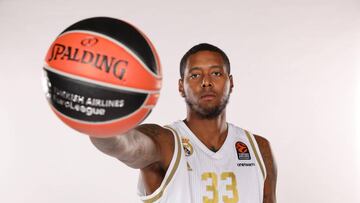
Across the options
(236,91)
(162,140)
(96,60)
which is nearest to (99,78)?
(96,60)

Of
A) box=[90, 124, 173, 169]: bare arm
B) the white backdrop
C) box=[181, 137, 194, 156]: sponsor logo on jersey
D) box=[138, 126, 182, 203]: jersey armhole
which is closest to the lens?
box=[90, 124, 173, 169]: bare arm

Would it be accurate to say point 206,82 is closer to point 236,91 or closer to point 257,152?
point 257,152

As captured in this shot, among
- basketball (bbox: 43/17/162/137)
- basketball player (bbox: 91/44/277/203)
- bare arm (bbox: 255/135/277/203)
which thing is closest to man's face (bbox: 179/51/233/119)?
basketball player (bbox: 91/44/277/203)

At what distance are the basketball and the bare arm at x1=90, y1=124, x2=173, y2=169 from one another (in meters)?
0.10

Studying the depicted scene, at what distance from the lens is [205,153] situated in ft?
5.19

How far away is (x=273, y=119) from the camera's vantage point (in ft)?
9.83

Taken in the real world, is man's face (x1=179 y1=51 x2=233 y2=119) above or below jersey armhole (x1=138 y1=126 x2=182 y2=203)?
above

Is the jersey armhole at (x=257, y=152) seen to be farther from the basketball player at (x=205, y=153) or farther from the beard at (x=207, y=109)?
the beard at (x=207, y=109)

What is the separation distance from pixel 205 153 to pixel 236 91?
1.45 metres

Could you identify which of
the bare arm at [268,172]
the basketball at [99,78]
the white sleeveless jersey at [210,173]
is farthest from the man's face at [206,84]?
the basketball at [99,78]

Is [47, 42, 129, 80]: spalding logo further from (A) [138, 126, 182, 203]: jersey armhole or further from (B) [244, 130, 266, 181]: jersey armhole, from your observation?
(B) [244, 130, 266, 181]: jersey armhole

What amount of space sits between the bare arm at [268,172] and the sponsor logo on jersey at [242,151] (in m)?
0.08

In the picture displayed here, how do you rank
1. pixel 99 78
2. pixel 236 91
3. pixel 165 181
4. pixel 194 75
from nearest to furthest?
pixel 99 78
pixel 165 181
pixel 194 75
pixel 236 91

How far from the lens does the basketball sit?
91cm
